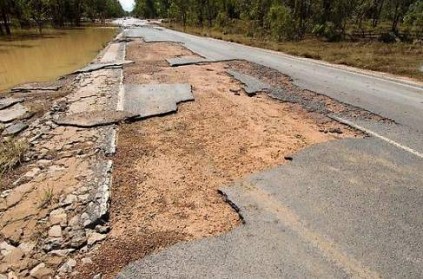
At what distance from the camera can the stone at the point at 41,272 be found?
9.36 ft

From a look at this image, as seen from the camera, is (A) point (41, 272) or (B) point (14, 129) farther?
(B) point (14, 129)

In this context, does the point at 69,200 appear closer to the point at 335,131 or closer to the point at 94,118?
the point at 94,118

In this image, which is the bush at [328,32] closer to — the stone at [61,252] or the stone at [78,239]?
the stone at [78,239]

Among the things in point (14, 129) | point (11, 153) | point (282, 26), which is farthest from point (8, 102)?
point (282, 26)

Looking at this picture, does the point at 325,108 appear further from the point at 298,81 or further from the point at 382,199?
the point at 382,199

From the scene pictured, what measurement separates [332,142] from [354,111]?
196 centimetres

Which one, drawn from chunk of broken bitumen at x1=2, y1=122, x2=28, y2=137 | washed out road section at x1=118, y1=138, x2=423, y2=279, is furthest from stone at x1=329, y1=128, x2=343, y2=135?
chunk of broken bitumen at x1=2, y1=122, x2=28, y2=137

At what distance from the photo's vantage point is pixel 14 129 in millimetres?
6332

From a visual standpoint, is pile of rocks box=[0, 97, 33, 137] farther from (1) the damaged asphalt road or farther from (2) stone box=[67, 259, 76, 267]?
(1) the damaged asphalt road

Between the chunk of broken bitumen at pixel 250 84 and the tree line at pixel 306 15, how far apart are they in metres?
17.4

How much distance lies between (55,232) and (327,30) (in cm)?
2928

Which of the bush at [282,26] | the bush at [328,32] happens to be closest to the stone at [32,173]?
the bush at [282,26]

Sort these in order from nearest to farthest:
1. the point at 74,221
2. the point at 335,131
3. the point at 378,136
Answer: the point at 74,221
the point at 378,136
the point at 335,131

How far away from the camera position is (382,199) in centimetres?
367
